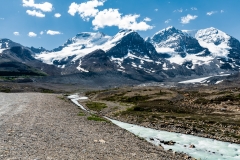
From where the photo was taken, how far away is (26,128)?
125ft

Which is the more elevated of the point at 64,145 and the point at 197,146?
the point at 64,145

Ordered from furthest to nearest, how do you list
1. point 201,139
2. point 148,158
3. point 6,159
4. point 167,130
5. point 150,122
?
point 150,122 < point 167,130 < point 201,139 < point 148,158 < point 6,159

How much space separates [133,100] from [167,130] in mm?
77342

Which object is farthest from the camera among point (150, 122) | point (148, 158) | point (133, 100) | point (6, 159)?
point (133, 100)

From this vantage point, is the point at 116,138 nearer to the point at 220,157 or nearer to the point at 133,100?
the point at 220,157

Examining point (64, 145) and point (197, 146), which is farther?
point (197, 146)

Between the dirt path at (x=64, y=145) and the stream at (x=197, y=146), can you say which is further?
the stream at (x=197, y=146)

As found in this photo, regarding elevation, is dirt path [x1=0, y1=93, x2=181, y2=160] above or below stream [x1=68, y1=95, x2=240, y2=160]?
above

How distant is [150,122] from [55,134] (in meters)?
31.0

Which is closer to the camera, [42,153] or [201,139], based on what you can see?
[42,153]

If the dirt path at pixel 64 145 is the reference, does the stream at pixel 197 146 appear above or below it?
below

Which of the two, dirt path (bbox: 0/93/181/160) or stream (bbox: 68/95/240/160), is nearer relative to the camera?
dirt path (bbox: 0/93/181/160)

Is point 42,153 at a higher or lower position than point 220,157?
higher

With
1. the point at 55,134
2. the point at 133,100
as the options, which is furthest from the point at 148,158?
the point at 133,100
